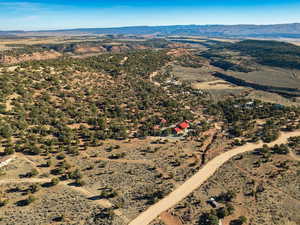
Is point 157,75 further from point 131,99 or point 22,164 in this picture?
point 22,164

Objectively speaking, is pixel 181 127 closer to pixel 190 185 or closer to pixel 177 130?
pixel 177 130

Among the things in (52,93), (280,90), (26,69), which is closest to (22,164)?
(52,93)

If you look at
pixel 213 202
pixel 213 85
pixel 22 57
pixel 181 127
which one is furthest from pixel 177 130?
pixel 22 57

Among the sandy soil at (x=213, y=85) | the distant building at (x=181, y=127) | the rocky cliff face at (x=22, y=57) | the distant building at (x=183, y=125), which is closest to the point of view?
the distant building at (x=181, y=127)

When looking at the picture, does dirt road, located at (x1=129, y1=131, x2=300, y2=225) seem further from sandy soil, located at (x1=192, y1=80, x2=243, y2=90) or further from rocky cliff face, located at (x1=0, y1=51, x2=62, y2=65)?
rocky cliff face, located at (x1=0, y1=51, x2=62, y2=65)

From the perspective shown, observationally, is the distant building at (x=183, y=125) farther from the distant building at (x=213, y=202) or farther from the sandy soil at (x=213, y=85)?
the sandy soil at (x=213, y=85)

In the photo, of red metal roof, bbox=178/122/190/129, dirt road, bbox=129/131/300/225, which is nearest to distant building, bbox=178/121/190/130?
red metal roof, bbox=178/122/190/129

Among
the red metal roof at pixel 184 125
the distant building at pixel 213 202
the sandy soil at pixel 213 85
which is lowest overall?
the distant building at pixel 213 202

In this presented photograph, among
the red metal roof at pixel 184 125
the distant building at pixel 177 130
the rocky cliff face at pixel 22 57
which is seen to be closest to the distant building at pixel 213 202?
the distant building at pixel 177 130

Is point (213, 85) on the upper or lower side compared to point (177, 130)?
upper
